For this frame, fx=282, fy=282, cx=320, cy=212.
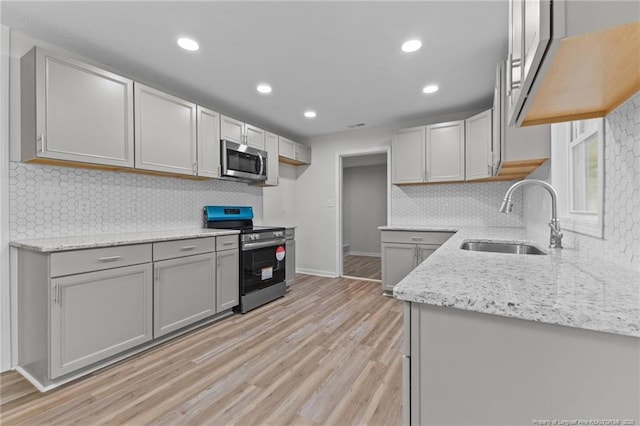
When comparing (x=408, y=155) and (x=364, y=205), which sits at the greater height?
(x=408, y=155)

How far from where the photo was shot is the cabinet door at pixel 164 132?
240 cm

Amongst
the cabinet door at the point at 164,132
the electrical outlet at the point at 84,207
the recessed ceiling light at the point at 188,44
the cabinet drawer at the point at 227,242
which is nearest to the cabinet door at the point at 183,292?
the cabinet drawer at the point at 227,242

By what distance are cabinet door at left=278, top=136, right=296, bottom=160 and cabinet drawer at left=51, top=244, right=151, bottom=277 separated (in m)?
2.42

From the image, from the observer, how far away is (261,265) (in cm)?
327

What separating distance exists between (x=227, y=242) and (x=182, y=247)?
0.50m

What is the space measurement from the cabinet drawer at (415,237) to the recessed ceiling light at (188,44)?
280 centimetres

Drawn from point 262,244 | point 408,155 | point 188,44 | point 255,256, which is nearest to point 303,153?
point 408,155

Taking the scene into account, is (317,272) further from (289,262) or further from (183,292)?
(183,292)

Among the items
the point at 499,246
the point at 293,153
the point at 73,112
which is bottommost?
the point at 499,246

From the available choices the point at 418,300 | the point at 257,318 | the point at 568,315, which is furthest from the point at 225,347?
the point at 568,315

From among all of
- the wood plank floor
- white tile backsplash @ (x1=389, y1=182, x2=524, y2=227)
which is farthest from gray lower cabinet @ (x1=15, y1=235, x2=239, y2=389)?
white tile backsplash @ (x1=389, y1=182, x2=524, y2=227)

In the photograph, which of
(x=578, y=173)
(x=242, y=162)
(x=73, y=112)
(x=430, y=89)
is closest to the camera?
(x=578, y=173)

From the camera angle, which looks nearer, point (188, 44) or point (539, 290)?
point (539, 290)

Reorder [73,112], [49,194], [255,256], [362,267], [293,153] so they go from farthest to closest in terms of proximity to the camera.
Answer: [362,267] < [293,153] < [255,256] < [49,194] < [73,112]
